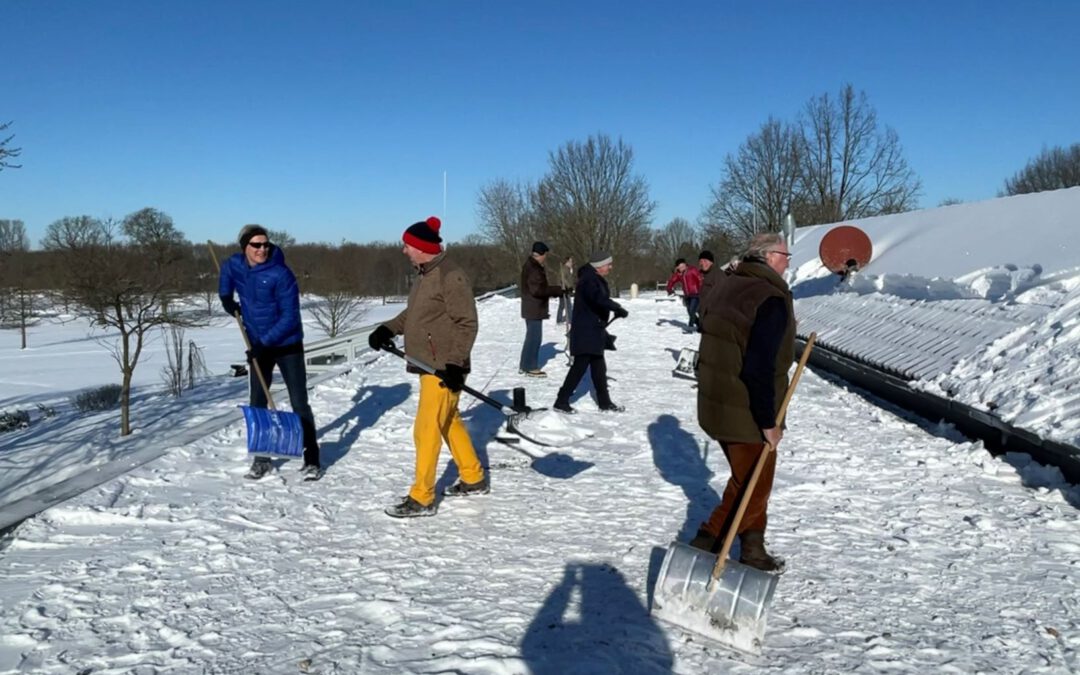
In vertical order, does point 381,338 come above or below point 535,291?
below

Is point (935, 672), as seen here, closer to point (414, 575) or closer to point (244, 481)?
point (414, 575)

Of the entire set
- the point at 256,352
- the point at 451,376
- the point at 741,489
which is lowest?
the point at 741,489

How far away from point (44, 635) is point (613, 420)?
5895mm

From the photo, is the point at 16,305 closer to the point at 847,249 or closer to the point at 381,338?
the point at 847,249

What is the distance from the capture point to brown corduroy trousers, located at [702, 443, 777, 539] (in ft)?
12.9

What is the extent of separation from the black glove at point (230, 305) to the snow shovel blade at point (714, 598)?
3.96 meters

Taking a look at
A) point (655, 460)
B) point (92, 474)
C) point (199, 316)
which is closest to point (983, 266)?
point (655, 460)

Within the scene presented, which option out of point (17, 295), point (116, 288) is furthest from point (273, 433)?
point (17, 295)

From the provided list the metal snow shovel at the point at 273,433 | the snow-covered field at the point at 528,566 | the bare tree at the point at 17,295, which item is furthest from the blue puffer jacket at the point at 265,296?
the bare tree at the point at 17,295

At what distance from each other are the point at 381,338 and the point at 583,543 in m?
2.05

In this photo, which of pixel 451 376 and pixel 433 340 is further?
pixel 433 340

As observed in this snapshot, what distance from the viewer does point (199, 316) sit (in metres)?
20.0

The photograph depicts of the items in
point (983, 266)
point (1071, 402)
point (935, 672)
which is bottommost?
point (935, 672)

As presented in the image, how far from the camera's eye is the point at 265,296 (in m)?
5.82
